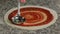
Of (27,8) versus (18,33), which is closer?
(18,33)

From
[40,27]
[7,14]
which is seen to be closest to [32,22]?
[40,27]

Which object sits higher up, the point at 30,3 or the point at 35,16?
the point at 30,3

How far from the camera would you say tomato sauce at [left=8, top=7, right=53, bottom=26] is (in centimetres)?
86

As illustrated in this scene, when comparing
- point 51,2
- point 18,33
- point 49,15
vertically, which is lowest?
point 18,33

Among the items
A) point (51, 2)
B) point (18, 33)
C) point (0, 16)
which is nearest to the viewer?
point (18, 33)

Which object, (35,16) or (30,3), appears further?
(30,3)

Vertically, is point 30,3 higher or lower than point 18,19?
higher

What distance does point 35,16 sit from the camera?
0.90 m

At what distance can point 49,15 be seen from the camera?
91cm

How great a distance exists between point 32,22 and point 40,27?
0.06m

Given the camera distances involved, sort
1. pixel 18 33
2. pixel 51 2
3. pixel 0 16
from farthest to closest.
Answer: pixel 51 2 → pixel 0 16 → pixel 18 33

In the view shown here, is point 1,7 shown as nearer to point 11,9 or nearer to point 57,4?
point 11,9

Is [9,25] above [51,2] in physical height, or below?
below

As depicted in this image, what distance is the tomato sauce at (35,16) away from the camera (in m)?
0.86
